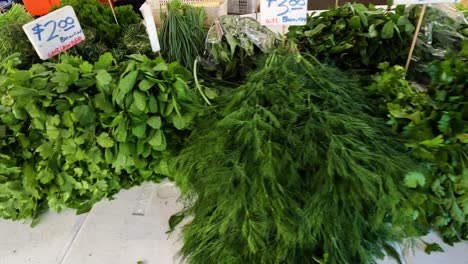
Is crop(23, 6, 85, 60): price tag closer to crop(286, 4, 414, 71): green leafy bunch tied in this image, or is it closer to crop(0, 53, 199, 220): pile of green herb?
crop(0, 53, 199, 220): pile of green herb

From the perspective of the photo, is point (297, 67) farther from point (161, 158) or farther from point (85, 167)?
point (85, 167)

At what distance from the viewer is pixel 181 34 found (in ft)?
3.12

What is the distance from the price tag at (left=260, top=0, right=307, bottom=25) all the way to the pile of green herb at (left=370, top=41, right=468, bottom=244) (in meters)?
0.26

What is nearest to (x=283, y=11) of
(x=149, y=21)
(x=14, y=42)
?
(x=149, y=21)

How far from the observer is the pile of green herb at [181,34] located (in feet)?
3.12

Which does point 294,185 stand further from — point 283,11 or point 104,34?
point 104,34

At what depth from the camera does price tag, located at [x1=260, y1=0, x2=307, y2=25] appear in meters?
0.77

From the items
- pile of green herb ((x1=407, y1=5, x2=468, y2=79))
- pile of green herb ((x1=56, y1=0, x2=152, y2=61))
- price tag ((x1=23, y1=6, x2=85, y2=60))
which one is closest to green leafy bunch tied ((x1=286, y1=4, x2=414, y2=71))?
pile of green herb ((x1=407, y1=5, x2=468, y2=79))

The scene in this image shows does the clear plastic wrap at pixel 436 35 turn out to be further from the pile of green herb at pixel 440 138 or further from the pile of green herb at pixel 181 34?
the pile of green herb at pixel 181 34

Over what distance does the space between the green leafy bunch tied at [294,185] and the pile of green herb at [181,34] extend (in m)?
0.37

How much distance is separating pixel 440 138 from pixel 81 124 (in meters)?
0.73

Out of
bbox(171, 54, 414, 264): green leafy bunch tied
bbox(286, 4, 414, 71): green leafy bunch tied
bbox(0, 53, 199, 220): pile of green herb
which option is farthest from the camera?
bbox(286, 4, 414, 71): green leafy bunch tied

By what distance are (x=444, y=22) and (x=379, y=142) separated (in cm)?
58

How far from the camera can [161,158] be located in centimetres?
84
